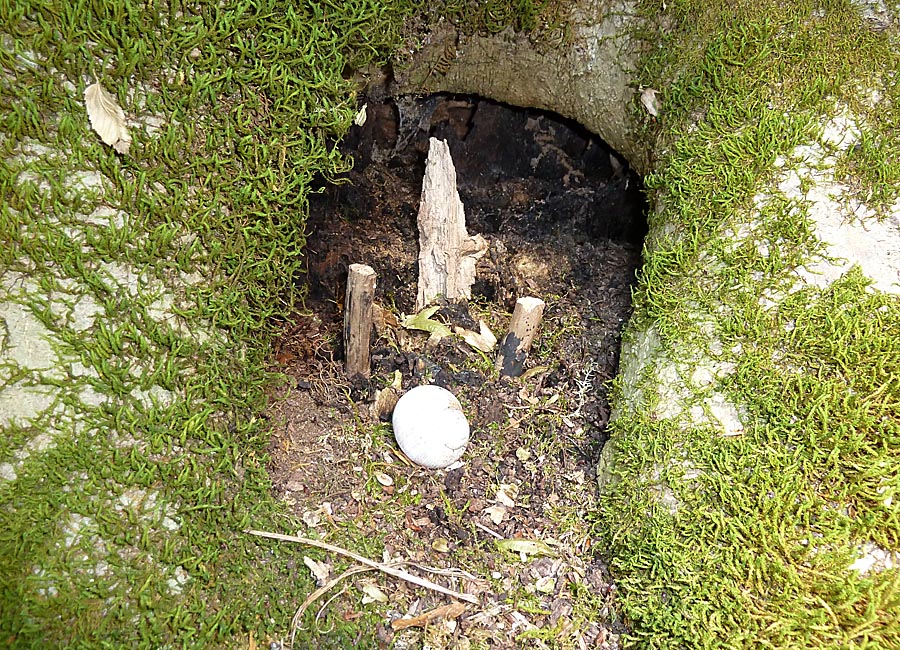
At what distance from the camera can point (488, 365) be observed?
7.94 feet

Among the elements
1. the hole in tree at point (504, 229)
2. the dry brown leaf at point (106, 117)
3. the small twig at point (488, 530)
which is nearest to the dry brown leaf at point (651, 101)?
the hole in tree at point (504, 229)

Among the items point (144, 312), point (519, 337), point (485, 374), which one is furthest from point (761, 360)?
point (144, 312)

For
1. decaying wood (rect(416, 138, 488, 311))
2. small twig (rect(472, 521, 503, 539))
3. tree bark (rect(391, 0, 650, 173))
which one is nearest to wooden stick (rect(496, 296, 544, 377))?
decaying wood (rect(416, 138, 488, 311))

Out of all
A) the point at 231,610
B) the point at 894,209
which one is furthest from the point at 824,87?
the point at 231,610

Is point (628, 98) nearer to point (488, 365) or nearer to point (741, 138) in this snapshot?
point (741, 138)

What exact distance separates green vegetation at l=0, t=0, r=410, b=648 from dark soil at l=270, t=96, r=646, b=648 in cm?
33

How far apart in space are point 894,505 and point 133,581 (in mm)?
1864

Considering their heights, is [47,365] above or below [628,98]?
below

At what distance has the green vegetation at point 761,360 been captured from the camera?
1.50 metres

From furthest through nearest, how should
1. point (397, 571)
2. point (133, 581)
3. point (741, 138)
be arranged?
point (741, 138)
point (397, 571)
point (133, 581)

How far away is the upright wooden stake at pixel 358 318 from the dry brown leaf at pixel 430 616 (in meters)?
0.89

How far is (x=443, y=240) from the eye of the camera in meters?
2.52

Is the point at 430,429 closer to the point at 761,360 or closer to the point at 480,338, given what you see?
the point at 480,338

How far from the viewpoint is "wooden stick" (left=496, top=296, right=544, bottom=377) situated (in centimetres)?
236
